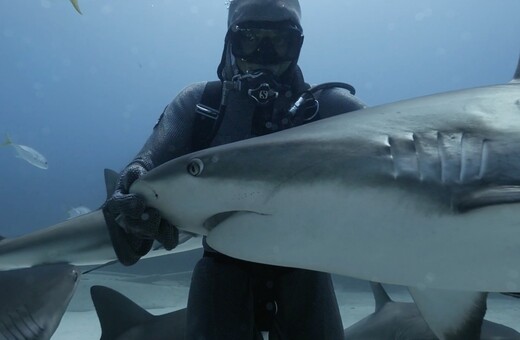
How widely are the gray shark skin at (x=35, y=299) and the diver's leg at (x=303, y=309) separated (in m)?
1.71

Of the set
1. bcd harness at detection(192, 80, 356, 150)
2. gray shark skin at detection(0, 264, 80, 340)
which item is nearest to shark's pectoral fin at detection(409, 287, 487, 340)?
bcd harness at detection(192, 80, 356, 150)

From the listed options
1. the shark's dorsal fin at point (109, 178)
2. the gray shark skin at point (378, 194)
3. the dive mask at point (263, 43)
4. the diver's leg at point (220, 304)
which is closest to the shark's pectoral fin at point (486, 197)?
the gray shark skin at point (378, 194)

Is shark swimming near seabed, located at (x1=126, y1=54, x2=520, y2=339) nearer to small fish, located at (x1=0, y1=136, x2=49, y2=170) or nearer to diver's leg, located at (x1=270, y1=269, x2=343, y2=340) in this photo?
diver's leg, located at (x1=270, y1=269, x2=343, y2=340)

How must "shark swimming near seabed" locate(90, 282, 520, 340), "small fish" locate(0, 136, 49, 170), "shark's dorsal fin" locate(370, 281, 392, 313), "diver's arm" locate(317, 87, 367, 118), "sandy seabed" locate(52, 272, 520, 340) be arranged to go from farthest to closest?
"small fish" locate(0, 136, 49, 170)
"sandy seabed" locate(52, 272, 520, 340)
"shark's dorsal fin" locate(370, 281, 392, 313)
"shark swimming near seabed" locate(90, 282, 520, 340)
"diver's arm" locate(317, 87, 367, 118)

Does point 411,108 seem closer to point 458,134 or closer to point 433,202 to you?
point 458,134

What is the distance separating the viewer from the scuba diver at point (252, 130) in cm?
255

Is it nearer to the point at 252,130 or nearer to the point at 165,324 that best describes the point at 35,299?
the point at 165,324

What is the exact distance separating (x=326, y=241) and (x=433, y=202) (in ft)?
1.04

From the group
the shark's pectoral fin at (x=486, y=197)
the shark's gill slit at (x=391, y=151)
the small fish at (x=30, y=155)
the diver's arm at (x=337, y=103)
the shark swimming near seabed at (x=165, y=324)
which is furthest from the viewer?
the small fish at (x=30, y=155)

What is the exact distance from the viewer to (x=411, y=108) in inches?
58.9

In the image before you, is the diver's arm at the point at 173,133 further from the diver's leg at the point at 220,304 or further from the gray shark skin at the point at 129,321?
the gray shark skin at the point at 129,321

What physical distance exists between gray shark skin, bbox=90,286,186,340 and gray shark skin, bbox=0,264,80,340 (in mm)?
237

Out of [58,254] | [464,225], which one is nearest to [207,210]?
[464,225]

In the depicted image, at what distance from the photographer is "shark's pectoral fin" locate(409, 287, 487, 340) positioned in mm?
1765
